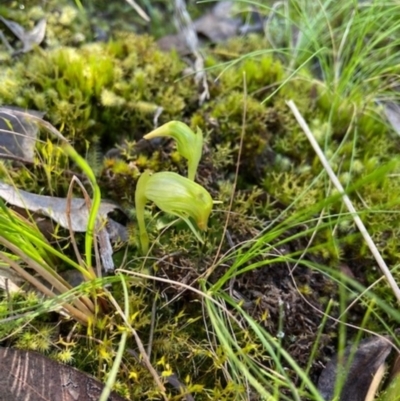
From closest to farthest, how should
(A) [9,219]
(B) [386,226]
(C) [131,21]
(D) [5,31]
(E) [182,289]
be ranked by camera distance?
(A) [9,219]
(E) [182,289]
(B) [386,226]
(D) [5,31]
(C) [131,21]

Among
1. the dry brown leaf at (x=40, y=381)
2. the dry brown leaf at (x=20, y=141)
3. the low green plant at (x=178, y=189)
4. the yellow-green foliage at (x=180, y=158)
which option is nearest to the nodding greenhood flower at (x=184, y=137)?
the low green plant at (x=178, y=189)

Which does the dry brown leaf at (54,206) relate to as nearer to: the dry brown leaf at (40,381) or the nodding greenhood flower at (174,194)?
the nodding greenhood flower at (174,194)

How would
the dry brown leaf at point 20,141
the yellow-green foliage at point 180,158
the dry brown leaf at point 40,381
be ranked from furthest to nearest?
the dry brown leaf at point 20,141, the yellow-green foliage at point 180,158, the dry brown leaf at point 40,381

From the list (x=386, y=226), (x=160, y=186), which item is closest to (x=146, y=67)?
(x=160, y=186)

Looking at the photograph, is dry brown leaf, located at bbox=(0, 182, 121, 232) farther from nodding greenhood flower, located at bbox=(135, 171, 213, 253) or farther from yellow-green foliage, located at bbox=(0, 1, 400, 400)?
nodding greenhood flower, located at bbox=(135, 171, 213, 253)

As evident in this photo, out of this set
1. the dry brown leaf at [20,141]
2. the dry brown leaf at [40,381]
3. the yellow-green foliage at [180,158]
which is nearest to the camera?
the dry brown leaf at [40,381]

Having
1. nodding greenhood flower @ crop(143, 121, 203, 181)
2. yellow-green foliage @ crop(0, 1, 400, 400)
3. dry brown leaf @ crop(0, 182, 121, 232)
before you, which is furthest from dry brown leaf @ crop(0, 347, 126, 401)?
nodding greenhood flower @ crop(143, 121, 203, 181)

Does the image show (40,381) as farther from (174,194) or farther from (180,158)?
(180,158)

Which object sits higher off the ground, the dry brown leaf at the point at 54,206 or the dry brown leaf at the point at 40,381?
the dry brown leaf at the point at 54,206

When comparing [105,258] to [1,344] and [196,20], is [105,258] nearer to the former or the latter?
[1,344]
